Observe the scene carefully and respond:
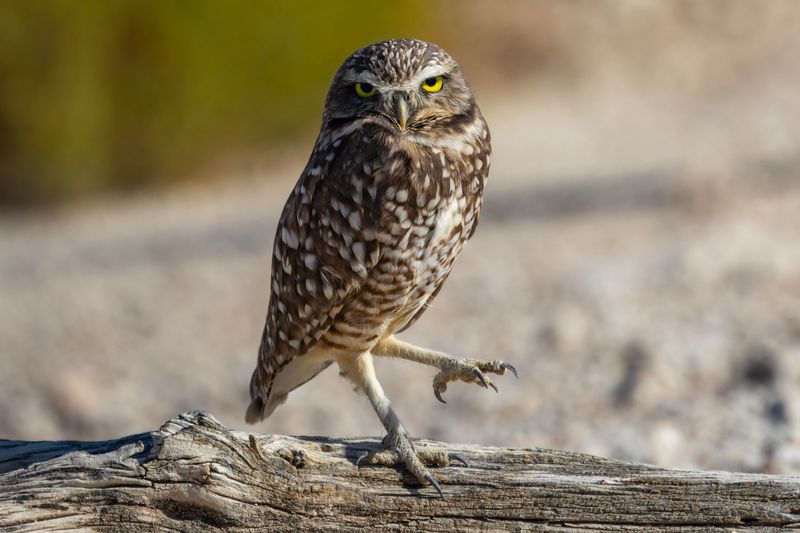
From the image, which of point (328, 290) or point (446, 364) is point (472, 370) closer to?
point (446, 364)

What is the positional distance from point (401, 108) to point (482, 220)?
665 centimetres

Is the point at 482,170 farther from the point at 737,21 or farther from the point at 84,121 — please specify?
the point at 737,21

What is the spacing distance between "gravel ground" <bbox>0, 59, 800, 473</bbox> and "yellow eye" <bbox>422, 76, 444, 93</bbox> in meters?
2.60

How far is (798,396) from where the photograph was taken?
5992 millimetres

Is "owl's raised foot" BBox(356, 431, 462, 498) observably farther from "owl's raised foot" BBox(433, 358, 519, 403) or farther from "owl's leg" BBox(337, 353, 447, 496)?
"owl's raised foot" BBox(433, 358, 519, 403)

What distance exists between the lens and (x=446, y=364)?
4.50 metres

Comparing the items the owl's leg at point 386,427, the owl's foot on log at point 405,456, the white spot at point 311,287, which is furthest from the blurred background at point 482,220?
the owl's foot on log at point 405,456

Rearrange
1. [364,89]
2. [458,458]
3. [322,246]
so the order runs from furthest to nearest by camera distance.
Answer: [322,246] → [364,89] → [458,458]

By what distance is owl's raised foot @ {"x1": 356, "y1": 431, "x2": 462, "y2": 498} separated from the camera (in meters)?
3.86

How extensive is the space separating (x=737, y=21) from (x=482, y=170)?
1552 centimetres

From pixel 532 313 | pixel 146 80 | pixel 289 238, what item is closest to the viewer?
pixel 289 238

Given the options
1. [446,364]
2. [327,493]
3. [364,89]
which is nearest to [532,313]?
[446,364]

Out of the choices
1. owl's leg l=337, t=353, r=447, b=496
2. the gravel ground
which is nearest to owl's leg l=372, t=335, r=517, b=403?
owl's leg l=337, t=353, r=447, b=496

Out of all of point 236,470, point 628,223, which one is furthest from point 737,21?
point 236,470
